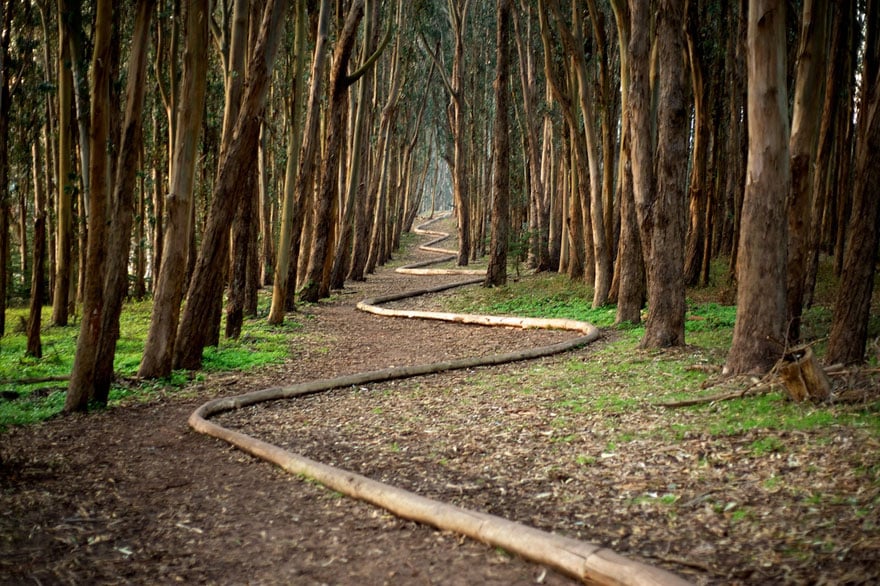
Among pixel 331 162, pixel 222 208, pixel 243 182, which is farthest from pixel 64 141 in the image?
pixel 331 162

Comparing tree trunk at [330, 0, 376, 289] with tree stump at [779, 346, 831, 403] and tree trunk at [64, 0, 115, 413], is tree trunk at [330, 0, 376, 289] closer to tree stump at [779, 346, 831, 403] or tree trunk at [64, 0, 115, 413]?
tree trunk at [64, 0, 115, 413]

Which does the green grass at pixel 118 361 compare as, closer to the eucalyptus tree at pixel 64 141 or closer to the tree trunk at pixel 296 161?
the tree trunk at pixel 296 161

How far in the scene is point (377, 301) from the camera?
17594 mm

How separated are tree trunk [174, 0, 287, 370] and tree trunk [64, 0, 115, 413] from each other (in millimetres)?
2090

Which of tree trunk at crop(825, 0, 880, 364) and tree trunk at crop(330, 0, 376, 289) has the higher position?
tree trunk at crop(330, 0, 376, 289)

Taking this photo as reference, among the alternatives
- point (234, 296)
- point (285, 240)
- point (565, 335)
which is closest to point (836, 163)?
point (565, 335)

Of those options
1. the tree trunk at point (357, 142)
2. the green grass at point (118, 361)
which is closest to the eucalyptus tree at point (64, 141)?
the green grass at point (118, 361)

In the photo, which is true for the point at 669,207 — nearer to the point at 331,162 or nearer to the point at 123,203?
the point at 123,203

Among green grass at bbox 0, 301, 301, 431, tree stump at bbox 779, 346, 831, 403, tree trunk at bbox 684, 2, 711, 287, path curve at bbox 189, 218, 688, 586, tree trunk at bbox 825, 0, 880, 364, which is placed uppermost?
tree trunk at bbox 684, 2, 711, 287

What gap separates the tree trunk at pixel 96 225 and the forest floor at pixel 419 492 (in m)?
0.44

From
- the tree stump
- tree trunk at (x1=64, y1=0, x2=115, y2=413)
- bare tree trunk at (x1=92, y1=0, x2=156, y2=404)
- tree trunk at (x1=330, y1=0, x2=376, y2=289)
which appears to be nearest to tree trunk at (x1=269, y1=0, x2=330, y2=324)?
tree trunk at (x1=330, y1=0, x2=376, y2=289)

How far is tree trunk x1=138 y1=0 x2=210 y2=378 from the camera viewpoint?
27.5 feet

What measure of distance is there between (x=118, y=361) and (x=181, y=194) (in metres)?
3.13

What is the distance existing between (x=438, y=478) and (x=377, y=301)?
12.5m
